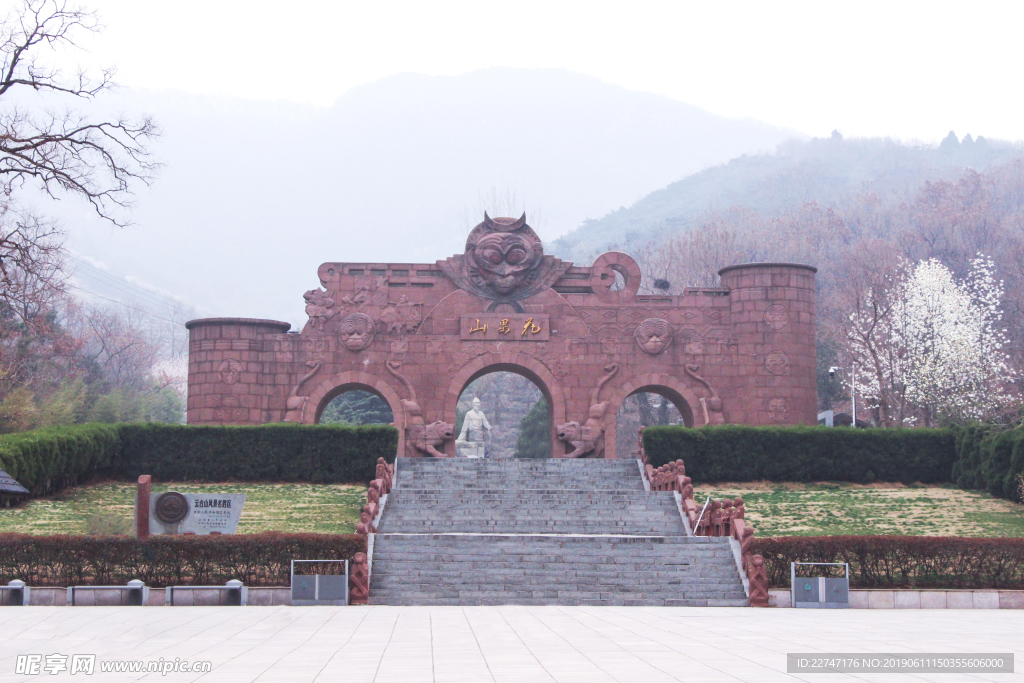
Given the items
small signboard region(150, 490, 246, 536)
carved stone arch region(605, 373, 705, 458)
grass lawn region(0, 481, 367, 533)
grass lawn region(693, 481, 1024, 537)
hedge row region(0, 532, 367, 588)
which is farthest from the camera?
carved stone arch region(605, 373, 705, 458)

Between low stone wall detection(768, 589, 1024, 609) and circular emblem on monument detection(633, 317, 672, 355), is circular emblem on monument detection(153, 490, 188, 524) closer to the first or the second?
low stone wall detection(768, 589, 1024, 609)

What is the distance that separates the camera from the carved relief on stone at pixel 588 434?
92.4ft

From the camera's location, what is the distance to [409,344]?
1143 inches

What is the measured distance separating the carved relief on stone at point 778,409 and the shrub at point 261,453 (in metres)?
10.3

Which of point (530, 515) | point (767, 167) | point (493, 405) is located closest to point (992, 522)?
point (530, 515)

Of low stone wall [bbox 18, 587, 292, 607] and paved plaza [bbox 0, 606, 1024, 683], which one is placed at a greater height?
paved plaza [bbox 0, 606, 1024, 683]

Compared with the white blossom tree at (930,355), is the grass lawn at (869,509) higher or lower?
lower

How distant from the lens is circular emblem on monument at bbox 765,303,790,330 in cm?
2930

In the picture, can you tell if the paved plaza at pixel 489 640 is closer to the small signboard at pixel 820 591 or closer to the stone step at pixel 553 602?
the small signboard at pixel 820 591

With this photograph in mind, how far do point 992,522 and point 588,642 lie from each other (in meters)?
14.2

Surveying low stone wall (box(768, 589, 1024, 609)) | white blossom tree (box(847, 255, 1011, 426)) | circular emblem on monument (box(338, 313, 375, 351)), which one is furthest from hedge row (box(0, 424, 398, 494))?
white blossom tree (box(847, 255, 1011, 426))

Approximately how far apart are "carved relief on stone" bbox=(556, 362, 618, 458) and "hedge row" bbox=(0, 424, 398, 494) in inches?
184

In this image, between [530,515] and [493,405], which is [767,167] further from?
[530,515]

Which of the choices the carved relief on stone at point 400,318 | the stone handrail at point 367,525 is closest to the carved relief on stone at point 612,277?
the carved relief on stone at point 400,318
